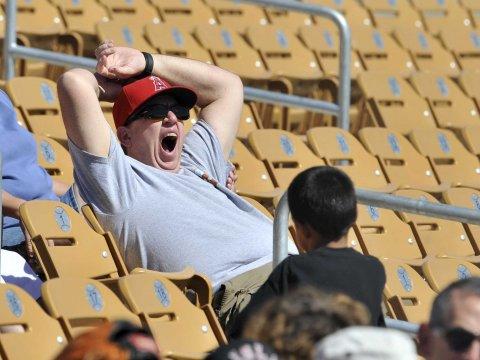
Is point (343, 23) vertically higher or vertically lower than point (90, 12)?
higher

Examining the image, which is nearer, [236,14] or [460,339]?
[460,339]

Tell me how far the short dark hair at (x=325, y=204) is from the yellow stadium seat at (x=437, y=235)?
93.7 inches

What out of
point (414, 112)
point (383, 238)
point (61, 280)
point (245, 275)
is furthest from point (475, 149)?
point (61, 280)

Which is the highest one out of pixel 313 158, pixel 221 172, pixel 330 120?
pixel 221 172

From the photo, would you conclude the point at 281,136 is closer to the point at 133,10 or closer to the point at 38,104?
the point at 38,104

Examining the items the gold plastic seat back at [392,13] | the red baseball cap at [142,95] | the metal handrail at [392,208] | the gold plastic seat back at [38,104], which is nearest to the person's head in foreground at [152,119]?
the red baseball cap at [142,95]

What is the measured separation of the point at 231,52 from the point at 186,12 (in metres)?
0.84

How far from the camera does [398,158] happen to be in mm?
6746

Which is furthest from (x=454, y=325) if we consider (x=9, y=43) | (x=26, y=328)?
(x=9, y=43)

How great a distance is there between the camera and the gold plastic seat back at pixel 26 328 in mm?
3963

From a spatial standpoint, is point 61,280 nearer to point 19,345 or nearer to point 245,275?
point 19,345

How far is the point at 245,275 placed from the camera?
4.69m

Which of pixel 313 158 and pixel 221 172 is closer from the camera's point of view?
pixel 221 172

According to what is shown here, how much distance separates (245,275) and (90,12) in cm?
364
